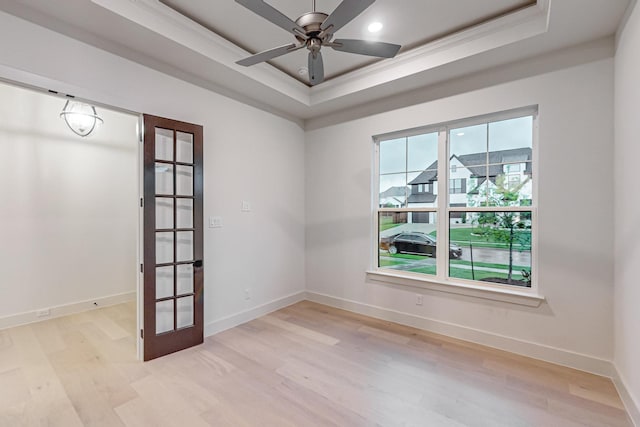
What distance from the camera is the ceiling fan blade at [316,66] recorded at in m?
2.07

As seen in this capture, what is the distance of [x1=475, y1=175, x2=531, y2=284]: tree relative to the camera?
9.16 ft

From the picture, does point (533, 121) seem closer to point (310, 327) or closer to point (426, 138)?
point (426, 138)

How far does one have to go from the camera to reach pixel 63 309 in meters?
3.67

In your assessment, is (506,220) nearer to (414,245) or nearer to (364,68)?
(414,245)

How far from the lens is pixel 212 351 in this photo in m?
2.79

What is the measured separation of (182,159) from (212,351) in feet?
6.52

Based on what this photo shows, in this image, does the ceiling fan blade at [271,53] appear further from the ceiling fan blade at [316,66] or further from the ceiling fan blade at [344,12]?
the ceiling fan blade at [344,12]

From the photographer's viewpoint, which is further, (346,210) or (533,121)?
(346,210)

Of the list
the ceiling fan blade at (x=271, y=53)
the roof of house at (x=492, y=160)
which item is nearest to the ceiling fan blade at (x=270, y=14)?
the ceiling fan blade at (x=271, y=53)

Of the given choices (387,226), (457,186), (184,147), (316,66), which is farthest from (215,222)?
(457,186)

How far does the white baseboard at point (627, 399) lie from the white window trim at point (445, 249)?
0.68 m

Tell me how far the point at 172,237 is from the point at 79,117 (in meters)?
2.36

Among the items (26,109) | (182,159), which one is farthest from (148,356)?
(26,109)

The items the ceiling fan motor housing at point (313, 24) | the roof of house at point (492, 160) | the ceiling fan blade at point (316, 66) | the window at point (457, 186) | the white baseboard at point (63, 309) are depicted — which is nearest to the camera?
the ceiling fan motor housing at point (313, 24)
